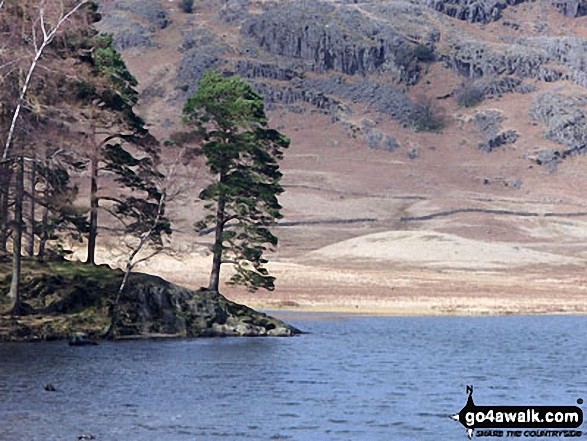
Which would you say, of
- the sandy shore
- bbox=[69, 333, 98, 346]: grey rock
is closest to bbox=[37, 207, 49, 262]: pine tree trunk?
the sandy shore

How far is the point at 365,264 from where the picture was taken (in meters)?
147

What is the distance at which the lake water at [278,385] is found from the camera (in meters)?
34.0

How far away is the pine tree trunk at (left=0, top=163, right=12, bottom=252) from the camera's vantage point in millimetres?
49750

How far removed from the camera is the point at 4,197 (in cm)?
5591

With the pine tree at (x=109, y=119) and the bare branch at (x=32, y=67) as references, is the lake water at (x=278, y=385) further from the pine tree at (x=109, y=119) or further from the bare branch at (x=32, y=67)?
the pine tree at (x=109, y=119)

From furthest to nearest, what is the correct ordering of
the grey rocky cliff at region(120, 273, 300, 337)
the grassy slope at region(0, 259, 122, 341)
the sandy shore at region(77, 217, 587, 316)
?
1. the sandy shore at region(77, 217, 587, 316)
2. the grey rocky cliff at region(120, 273, 300, 337)
3. the grassy slope at region(0, 259, 122, 341)

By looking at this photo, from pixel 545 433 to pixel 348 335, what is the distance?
34.3 m

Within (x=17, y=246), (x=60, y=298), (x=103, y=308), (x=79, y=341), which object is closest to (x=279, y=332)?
(x=103, y=308)

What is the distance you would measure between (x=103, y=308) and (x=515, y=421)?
28.8 m

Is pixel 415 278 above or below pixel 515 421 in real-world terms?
above

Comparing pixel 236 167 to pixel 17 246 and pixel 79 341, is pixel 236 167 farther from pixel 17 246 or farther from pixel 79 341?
pixel 79 341

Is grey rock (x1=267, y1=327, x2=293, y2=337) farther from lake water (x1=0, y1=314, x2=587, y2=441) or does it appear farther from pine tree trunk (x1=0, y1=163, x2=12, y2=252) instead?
pine tree trunk (x1=0, y1=163, x2=12, y2=252)

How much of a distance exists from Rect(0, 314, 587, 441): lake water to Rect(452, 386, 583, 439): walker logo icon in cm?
64

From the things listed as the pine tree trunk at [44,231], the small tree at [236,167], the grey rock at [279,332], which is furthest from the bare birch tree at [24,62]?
the grey rock at [279,332]
